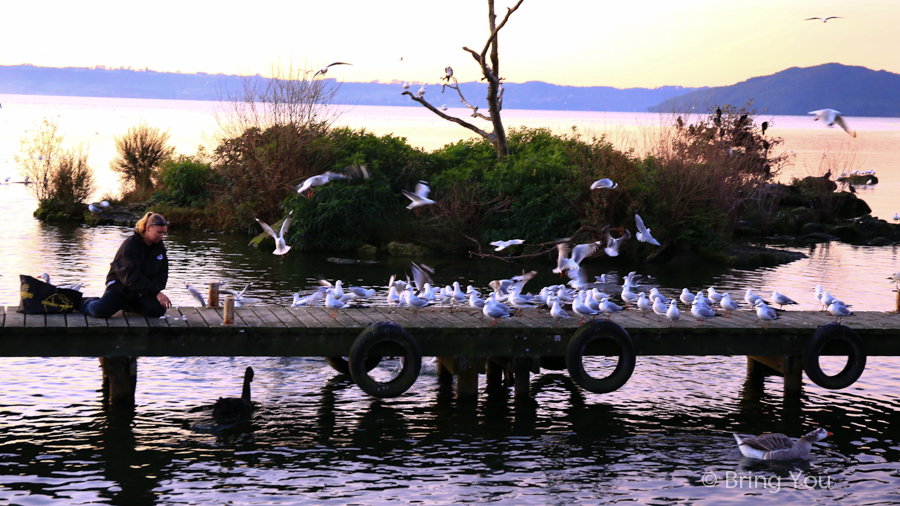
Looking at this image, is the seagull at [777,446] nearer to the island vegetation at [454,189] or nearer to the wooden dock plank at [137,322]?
the wooden dock plank at [137,322]

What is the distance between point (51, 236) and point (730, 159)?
1024 inches

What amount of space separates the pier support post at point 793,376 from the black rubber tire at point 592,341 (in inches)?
110

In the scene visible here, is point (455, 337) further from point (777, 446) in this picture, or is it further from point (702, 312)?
point (777, 446)

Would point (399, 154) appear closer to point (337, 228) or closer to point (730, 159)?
point (337, 228)

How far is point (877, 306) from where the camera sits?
22719mm

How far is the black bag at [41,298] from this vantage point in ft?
39.9

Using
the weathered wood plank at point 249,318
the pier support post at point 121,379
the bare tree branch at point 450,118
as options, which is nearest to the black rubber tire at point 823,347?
the weathered wood plank at point 249,318

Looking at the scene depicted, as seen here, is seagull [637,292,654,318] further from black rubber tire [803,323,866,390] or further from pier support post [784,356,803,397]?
black rubber tire [803,323,866,390]

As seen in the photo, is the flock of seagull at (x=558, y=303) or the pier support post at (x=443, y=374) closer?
the flock of seagull at (x=558, y=303)

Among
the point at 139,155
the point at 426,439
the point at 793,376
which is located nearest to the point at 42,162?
the point at 139,155

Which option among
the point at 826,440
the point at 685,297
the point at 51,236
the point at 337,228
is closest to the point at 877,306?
the point at 685,297

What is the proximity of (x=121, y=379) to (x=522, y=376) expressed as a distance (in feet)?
19.2

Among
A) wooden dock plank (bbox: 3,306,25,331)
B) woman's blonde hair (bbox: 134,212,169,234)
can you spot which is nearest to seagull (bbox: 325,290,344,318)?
woman's blonde hair (bbox: 134,212,169,234)

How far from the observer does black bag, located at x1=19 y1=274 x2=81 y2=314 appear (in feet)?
39.9
